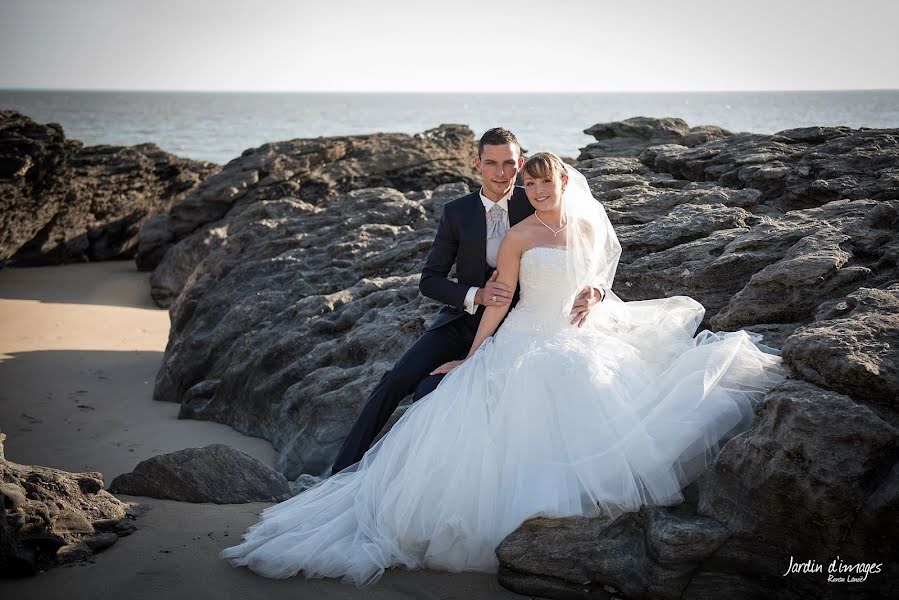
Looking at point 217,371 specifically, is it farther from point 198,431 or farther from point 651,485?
point 651,485

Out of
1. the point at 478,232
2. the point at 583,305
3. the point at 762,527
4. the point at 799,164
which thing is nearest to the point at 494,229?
the point at 478,232

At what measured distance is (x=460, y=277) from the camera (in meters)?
5.70

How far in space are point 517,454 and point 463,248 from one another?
6.11 feet

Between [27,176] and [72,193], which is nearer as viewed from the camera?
[27,176]

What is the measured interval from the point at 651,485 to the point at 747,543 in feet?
1.63

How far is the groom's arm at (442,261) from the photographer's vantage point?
5.46 m

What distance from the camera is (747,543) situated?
3.64m

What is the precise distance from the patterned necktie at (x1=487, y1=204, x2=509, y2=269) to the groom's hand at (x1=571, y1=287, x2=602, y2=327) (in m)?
0.81

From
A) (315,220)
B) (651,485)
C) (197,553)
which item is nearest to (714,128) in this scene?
(315,220)

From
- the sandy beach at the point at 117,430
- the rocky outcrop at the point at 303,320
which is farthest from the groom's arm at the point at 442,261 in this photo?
the sandy beach at the point at 117,430

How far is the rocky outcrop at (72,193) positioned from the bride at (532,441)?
44.2ft

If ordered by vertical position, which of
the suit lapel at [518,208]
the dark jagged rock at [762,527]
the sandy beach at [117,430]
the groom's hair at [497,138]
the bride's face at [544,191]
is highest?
the groom's hair at [497,138]

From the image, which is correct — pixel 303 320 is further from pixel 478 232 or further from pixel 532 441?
pixel 532 441

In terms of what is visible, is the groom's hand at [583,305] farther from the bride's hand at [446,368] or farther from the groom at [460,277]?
the bride's hand at [446,368]
